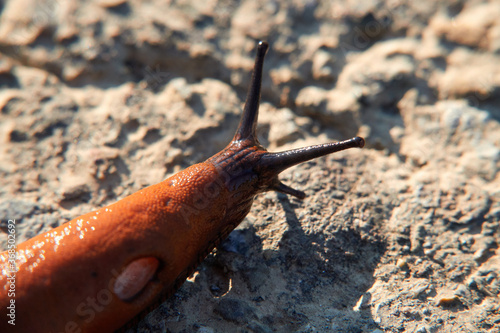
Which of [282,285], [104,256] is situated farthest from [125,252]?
[282,285]

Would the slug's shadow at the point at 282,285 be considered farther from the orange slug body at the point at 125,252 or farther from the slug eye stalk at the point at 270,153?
the slug eye stalk at the point at 270,153

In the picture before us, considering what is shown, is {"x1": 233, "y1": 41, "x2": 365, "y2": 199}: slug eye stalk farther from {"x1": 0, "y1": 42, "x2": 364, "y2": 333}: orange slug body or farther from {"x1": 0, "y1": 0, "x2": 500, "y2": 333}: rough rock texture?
{"x1": 0, "y1": 0, "x2": 500, "y2": 333}: rough rock texture

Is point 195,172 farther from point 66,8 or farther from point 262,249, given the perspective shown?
point 66,8

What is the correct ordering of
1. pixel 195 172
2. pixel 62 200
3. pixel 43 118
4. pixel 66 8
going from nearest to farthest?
pixel 195 172 → pixel 62 200 → pixel 43 118 → pixel 66 8

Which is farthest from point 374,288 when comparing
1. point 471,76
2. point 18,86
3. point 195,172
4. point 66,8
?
point 66,8

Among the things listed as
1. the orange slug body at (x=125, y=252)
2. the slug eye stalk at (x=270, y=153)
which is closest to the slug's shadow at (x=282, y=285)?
the orange slug body at (x=125, y=252)

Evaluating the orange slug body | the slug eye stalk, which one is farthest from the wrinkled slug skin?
the slug eye stalk

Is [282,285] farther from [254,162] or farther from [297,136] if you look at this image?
[297,136]
